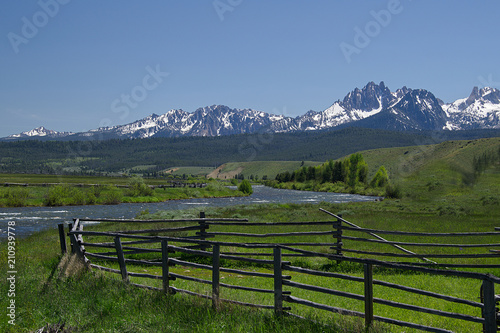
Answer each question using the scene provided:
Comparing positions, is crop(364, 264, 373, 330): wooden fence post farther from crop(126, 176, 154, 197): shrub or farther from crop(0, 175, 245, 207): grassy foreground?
crop(126, 176, 154, 197): shrub

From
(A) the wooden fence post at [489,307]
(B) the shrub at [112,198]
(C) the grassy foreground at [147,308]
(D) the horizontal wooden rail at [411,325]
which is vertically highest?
(A) the wooden fence post at [489,307]

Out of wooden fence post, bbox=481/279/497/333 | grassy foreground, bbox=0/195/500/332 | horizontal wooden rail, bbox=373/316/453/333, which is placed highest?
wooden fence post, bbox=481/279/497/333

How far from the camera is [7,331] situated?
725cm

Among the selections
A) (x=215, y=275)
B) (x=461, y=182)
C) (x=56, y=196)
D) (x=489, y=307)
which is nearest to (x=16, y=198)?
(x=56, y=196)

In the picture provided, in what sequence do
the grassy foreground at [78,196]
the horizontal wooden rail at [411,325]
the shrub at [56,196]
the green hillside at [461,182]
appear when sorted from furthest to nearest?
1. the shrub at [56,196]
2. the grassy foreground at [78,196]
3. the green hillside at [461,182]
4. the horizontal wooden rail at [411,325]

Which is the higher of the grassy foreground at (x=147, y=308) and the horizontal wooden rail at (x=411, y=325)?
the horizontal wooden rail at (x=411, y=325)

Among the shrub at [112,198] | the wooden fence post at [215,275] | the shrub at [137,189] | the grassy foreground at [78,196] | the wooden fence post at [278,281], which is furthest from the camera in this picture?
the shrub at [137,189]

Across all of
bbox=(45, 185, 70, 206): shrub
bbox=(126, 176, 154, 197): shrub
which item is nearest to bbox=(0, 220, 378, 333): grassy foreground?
bbox=(45, 185, 70, 206): shrub

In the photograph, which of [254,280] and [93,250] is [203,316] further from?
[93,250]

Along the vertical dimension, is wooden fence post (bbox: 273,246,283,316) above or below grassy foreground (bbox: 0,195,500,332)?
above

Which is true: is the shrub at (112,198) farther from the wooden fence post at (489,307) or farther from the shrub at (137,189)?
the wooden fence post at (489,307)

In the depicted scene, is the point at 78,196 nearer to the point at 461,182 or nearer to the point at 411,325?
the point at 461,182

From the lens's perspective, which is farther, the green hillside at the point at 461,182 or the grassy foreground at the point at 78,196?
the grassy foreground at the point at 78,196

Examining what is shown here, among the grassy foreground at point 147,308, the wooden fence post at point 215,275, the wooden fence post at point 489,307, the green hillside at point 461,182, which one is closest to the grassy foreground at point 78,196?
the green hillside at point 461,182
